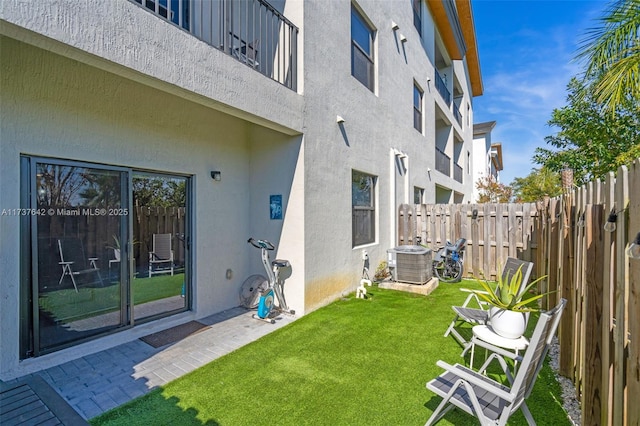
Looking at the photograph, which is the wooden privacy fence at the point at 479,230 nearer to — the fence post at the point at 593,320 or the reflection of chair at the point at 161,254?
the fence post at the point at 593,320

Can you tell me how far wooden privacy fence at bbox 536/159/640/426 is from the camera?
170 cm

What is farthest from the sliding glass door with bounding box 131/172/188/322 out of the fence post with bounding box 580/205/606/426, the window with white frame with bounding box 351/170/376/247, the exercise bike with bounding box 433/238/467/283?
the exercise bike with bounding box 433/238/467/283

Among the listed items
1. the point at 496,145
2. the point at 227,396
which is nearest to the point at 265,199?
the point at 227,396

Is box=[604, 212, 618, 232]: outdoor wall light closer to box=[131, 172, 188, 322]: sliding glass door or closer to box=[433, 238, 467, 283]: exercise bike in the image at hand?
box=[131, 172, 188, 322]: sliding glass door

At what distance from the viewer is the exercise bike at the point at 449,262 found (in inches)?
335

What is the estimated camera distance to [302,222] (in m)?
5.65

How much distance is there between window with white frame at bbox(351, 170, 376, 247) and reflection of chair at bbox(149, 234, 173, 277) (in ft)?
13.4

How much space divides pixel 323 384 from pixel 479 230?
734cm

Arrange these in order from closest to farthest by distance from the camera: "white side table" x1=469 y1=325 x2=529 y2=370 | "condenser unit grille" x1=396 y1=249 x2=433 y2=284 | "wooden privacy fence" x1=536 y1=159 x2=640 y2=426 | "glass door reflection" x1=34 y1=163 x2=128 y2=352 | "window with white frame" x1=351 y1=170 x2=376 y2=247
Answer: "wooden privacy fence" x1=536 y1=159 x2=640 y2=426 < "white side table" x1=469 y1=325 x2=529 y2=370 < "glass door reflection" x1=34 y1=163 x2=128 y2=352 < "condenser unit grille" x1=396 y1=249 x2=433 y2=284 < "window with white frame" x1=351 y1=170 x2=376 y2=247

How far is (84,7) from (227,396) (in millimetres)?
4034

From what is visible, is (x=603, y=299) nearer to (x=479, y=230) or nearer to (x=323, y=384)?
(x=323, y=384)

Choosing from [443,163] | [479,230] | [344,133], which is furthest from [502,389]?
[443,163]

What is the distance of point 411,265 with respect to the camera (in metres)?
7.57

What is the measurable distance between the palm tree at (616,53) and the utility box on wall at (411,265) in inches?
173
